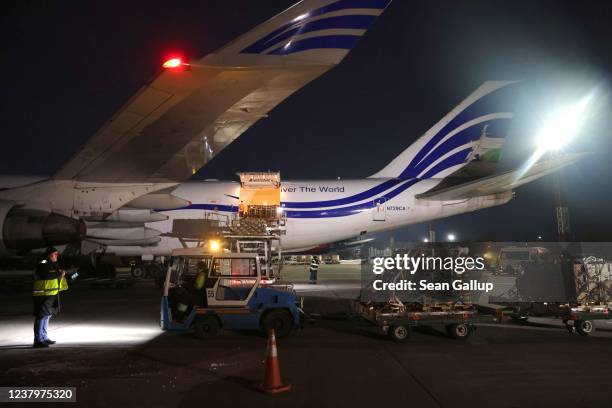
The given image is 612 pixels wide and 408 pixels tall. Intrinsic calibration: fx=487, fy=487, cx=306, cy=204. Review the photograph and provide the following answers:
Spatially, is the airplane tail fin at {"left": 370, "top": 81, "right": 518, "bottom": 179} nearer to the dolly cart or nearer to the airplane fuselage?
the airplane fuselage

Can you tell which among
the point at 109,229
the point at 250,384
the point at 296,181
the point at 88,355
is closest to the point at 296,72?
the point at 250,384

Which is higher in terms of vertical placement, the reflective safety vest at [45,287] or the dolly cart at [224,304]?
the reflective safety vest at [45,287]

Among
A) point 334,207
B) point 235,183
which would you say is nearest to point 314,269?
point 334,207

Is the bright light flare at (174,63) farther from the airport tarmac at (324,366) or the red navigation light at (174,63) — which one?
the airport tarmac at (324,366)

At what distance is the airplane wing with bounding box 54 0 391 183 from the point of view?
21.7 ft

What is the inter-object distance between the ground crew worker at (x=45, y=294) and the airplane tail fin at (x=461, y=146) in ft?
49.8

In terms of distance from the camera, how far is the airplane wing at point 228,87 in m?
6.61

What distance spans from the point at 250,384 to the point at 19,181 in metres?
15.0

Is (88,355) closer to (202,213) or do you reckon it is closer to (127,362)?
(127,362)

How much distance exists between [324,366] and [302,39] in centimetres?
496

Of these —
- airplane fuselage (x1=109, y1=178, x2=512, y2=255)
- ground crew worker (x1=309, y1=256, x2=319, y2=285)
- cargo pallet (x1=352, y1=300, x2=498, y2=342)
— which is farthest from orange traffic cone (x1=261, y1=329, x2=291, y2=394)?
ground crew worker (x1=309, y1=256, x2=319, y2=285)

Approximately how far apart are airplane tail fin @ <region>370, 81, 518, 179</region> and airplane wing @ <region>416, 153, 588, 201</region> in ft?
5.63

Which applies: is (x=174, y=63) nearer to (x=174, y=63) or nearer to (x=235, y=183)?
(x=174, y=63)

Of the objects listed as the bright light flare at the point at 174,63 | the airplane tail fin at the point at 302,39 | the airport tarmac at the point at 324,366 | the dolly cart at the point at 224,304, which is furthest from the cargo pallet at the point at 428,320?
the bright light flare at the point at 174,63
